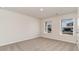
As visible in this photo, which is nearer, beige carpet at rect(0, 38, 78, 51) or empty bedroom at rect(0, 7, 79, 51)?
beige carpet at rect(0, 38, 78, 51)

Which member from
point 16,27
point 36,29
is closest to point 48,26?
point 36,29

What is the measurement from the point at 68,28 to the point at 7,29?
3042 millimetres

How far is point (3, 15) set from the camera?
4.21 m

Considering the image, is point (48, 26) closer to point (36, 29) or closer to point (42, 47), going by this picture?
point (36, 29)

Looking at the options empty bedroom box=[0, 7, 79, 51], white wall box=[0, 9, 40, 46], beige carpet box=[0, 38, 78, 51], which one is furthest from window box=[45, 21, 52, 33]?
beige carpet box=[0, 38, 78, 51]

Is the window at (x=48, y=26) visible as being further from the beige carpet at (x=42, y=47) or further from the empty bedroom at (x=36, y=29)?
the beige carpet at (x=42, y=47)

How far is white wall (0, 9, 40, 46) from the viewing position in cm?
424

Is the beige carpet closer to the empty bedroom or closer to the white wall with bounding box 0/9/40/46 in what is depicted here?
the empty bedroom

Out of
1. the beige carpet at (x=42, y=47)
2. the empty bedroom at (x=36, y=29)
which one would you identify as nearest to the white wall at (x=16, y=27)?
the empty bedroom at (x=36, y=29)

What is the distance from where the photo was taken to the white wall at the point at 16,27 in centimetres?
424

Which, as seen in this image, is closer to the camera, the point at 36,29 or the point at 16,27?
the point at 16,27

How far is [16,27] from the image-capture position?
5.02m

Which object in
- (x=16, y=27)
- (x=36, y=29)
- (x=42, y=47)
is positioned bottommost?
(x=42, y=47)
